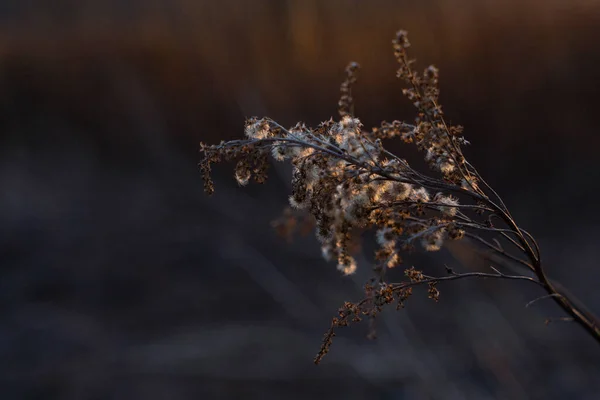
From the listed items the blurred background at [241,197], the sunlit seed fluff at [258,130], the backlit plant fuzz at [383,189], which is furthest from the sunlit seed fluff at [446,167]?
the blurred background at [241,197]

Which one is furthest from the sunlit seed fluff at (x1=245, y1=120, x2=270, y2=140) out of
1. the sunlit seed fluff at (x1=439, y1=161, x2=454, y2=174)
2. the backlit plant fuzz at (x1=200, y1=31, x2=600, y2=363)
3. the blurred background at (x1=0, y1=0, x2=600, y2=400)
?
the blurred background at (x1=0, y1=0, x2=600, y2=400)

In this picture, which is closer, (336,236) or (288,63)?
(336,236)

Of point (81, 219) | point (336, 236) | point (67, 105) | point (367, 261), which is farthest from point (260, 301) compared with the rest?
point (336, 236)

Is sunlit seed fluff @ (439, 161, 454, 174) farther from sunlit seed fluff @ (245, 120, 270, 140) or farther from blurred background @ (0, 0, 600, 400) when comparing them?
blurred background @ (0, 0, 600, 400)

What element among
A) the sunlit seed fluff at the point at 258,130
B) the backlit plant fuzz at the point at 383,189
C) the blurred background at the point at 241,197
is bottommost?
the backlit plant fuzz at the point at 383,189

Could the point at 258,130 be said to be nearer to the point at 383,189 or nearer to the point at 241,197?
the point at 383,189

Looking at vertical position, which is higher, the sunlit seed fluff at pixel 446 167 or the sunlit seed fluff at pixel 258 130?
the sunlit seed fluff at pixel 258 130

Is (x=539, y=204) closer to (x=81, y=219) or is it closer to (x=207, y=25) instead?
(x=207, y=25)

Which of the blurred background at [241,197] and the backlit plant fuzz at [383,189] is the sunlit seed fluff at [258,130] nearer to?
the backlit plant fuzz at [383,189]
